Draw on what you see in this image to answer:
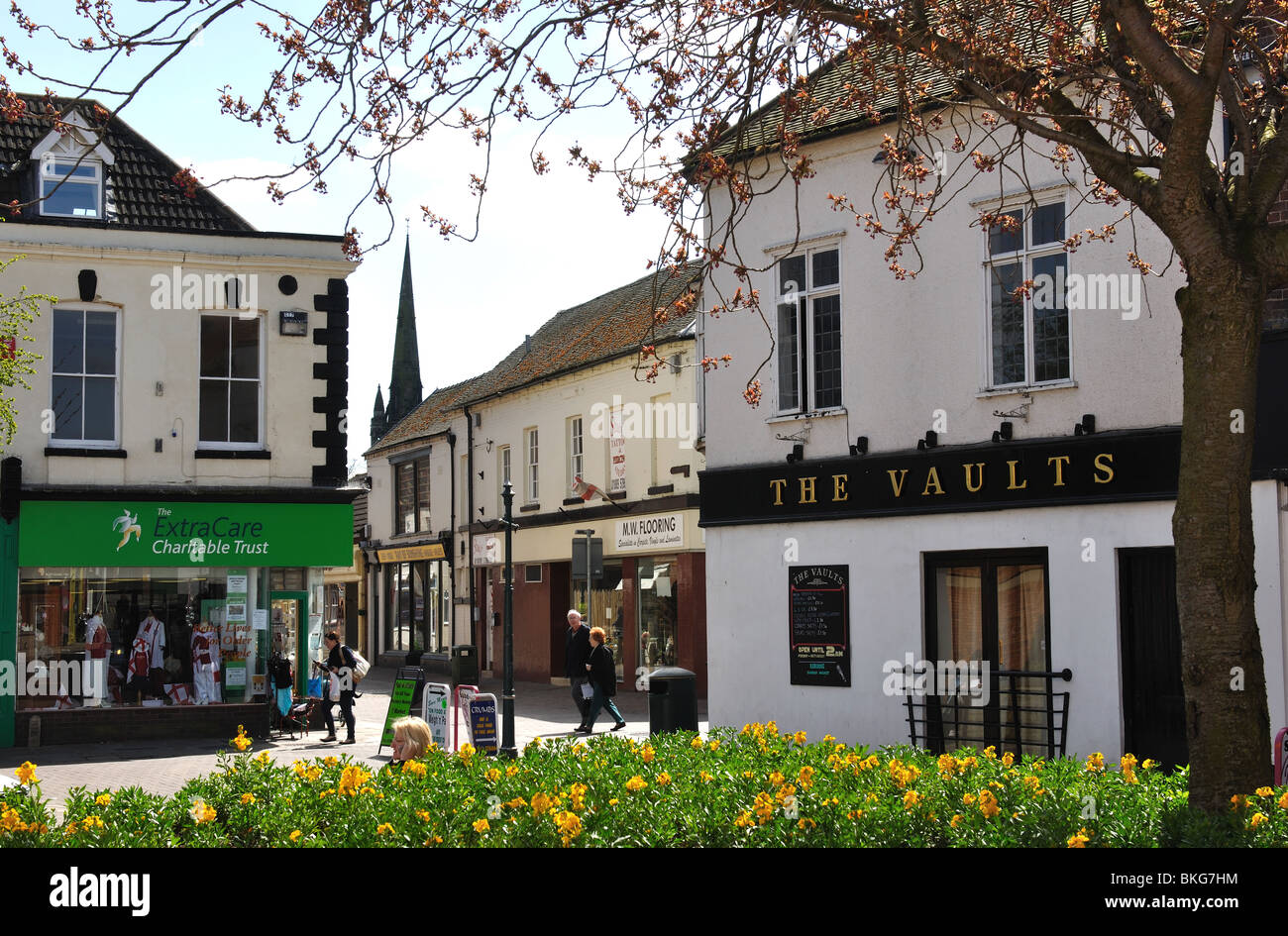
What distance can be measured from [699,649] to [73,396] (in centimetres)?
1280

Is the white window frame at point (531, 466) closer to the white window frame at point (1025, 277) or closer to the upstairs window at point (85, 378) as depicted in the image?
the upstairs window at point (85, 378)

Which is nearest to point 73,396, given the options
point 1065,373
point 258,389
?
point 258,389

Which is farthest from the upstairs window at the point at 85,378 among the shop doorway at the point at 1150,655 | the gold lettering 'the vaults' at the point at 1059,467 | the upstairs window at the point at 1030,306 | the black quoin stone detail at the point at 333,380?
the shop doorway at the point at 1150,655

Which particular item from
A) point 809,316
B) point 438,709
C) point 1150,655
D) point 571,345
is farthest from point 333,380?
point 571,345

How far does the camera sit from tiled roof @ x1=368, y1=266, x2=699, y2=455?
3081 cm

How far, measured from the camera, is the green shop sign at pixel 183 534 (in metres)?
20.3

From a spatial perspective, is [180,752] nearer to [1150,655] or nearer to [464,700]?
[464,700]

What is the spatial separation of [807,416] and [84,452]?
10697mm

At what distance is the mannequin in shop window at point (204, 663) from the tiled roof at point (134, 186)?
6075 millimetres

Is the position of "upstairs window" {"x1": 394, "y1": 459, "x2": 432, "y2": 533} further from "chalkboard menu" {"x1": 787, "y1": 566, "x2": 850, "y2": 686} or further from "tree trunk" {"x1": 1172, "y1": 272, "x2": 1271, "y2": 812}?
"tree trunk" {"x1": 1172, "y1": 272, "x2": 1271, "y2": 812}

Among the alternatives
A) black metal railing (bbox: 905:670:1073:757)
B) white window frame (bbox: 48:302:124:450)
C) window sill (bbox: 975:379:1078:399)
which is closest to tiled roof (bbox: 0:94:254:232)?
white window frame (bbox: 48:302:124:450)

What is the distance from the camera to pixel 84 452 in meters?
20.7
